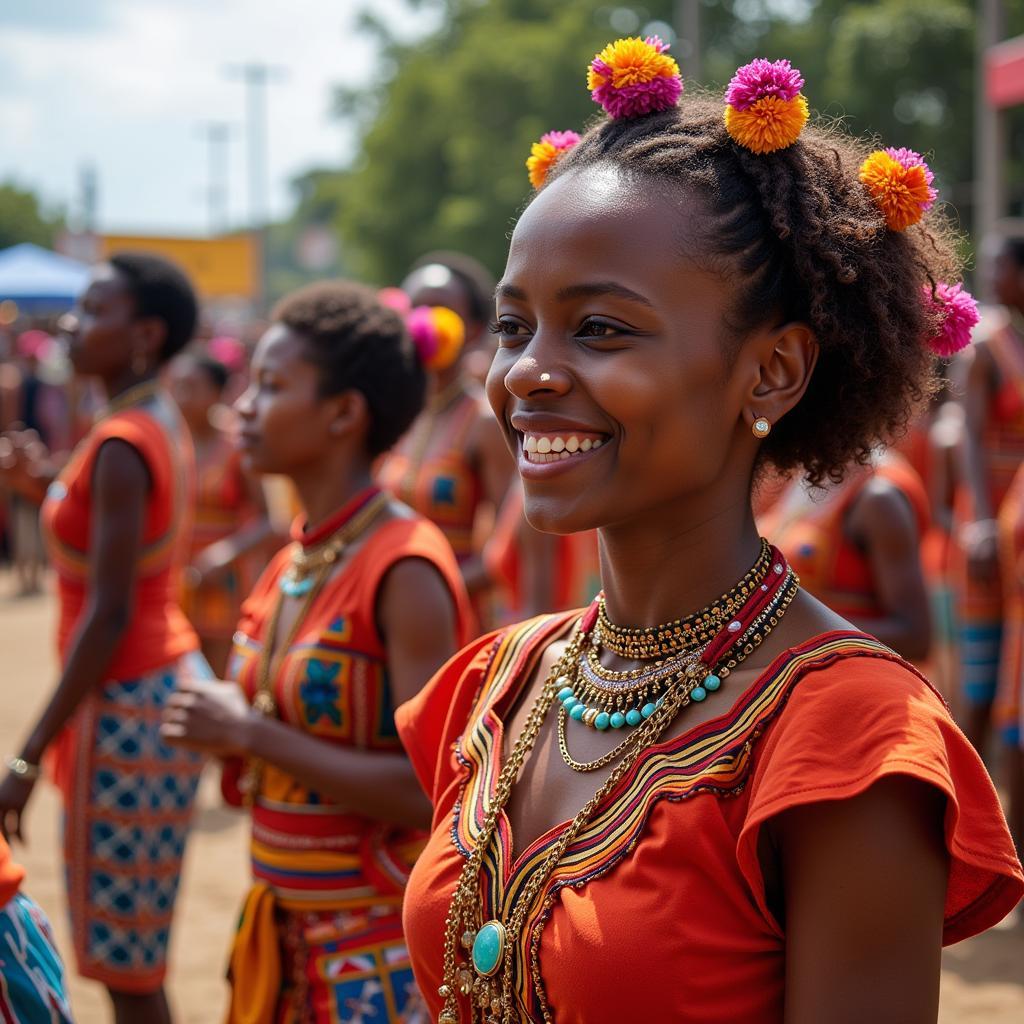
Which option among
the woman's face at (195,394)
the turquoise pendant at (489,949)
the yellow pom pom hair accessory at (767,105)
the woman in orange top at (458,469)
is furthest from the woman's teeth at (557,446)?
the woman's face at (195,394)

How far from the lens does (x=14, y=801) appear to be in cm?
367

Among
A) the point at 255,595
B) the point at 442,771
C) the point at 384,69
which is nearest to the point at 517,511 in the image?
the point at 255,595

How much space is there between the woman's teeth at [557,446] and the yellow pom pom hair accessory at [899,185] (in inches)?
19.6

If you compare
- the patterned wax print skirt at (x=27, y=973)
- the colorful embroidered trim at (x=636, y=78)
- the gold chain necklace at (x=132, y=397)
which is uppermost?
the colorful embroidered trim at (x=636, y=78)

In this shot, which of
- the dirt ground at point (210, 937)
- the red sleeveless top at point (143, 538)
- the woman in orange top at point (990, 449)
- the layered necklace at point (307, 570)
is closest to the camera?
the layered necklace at point (307, 570)

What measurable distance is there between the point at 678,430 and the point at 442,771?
2.38 feet

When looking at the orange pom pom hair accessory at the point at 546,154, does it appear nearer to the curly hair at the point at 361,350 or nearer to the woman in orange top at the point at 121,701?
the curly hair at the point at 361,350

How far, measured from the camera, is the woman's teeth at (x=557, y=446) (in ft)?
5.69

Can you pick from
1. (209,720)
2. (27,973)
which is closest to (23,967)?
(27,973)

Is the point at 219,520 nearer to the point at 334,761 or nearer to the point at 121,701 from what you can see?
the point at 121,701

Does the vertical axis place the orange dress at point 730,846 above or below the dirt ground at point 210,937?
above

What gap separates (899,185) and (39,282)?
12.9 m

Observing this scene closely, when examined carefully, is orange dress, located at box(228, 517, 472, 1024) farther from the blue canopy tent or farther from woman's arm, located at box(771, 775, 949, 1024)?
the blue canopy tent

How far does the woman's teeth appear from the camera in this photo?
173 centimetres
